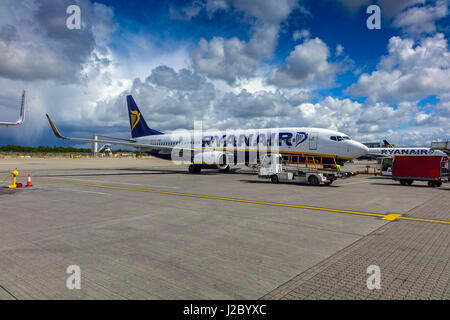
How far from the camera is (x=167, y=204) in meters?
11.2

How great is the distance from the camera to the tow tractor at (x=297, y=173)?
18.2m

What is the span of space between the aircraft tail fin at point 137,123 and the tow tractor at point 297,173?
20.0m

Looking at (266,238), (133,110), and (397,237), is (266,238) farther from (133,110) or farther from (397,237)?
(133,110)

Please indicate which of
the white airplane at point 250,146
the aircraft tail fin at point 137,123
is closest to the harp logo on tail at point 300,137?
the white airplane at point 250,146

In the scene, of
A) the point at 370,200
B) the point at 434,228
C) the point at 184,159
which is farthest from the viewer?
the point at 184,159

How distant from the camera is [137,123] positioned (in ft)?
119

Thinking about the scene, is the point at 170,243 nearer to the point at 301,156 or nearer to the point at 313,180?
the point at 313,180

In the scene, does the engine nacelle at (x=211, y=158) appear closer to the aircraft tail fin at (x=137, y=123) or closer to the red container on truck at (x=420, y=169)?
the aircraft tail fin at (x=137, y=123)

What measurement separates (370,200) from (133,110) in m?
30.8

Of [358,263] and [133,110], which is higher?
[133,110]

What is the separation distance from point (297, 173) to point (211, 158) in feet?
30.7

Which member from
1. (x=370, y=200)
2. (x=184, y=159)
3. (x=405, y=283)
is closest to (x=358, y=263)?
(x=405, y=283)

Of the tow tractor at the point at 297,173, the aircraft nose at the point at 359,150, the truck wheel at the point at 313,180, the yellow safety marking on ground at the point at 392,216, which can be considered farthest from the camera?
the aircraft nose at the point at 359,150
